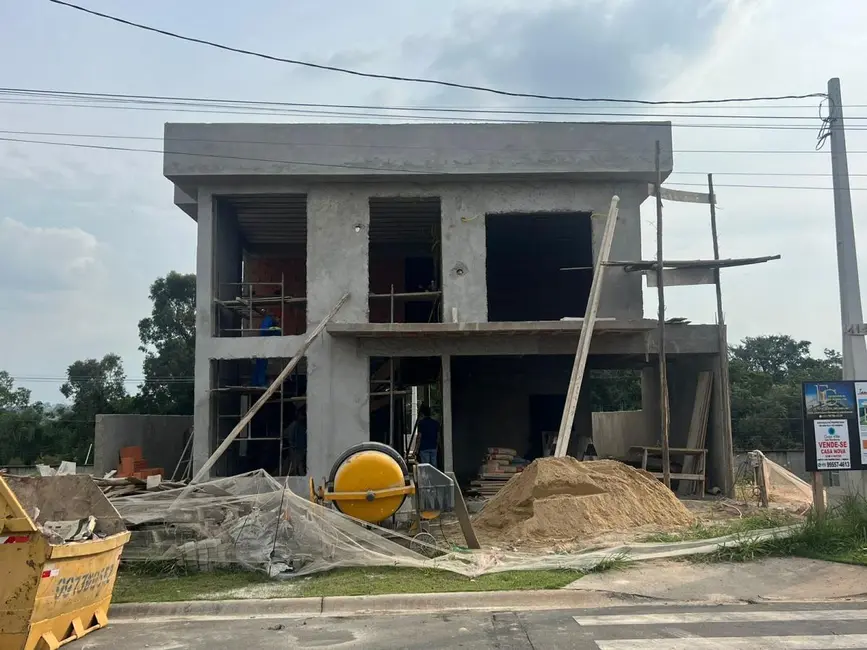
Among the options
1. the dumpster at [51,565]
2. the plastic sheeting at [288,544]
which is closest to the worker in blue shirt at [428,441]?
the plastic sheeting at [288,544]

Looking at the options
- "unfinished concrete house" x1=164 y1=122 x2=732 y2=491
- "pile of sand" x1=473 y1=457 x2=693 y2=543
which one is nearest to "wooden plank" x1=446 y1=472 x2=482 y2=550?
"pile of sand" x1=473 y1=457 x2=693 y2=543

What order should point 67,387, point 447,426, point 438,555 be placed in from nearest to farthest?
point 438,555
point 447,426
point 67,387

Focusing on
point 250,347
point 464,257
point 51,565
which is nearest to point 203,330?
point 250,347

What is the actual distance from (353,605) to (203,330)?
9.08 meters

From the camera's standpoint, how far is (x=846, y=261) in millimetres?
12344

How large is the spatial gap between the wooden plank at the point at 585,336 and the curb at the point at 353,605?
5216 millimetres

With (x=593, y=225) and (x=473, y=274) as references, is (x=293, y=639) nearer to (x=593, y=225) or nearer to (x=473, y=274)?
(x=473, y=274)

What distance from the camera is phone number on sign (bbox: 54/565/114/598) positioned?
608 cm

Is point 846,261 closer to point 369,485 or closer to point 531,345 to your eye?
point 531,345

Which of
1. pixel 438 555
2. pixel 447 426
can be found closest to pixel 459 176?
pixel 447 426

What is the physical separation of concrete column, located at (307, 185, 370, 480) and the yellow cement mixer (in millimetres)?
4634

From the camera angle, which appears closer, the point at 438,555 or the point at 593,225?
the point at 438,555

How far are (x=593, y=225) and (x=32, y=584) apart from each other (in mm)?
12485

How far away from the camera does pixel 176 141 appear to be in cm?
1481
